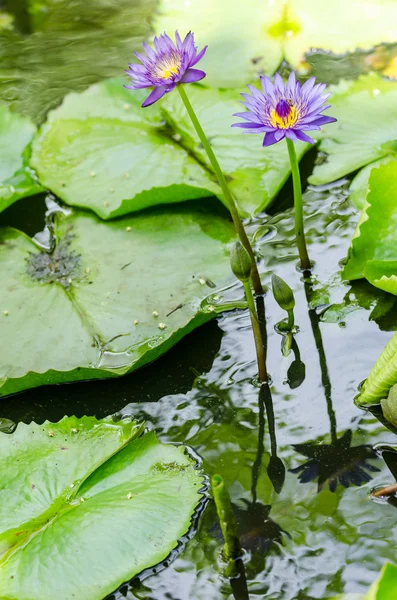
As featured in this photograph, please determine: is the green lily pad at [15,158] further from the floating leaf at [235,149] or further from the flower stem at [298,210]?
the flower stem at [298,210]

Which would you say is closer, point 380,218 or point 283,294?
point 283,294

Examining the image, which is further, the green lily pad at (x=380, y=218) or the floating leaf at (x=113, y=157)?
the floating leaf at (x=113, y=157)

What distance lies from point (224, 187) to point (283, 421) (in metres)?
0.66

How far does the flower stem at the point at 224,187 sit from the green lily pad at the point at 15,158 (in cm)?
82

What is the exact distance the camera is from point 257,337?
5.84 feet

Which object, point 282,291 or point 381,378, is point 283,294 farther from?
point 381,378

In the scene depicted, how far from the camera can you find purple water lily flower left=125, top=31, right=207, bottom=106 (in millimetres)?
1784

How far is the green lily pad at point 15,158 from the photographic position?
8.35 ft

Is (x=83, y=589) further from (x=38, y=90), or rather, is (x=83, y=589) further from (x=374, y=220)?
(x=38, y=90)

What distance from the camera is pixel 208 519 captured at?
159 cm

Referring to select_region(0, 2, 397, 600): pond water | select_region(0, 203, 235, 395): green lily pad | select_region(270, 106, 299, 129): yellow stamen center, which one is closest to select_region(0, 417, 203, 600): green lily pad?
select_region(0, 2, 397, 600): pond water

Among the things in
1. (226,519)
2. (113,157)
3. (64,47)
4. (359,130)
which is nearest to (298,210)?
(359,130)

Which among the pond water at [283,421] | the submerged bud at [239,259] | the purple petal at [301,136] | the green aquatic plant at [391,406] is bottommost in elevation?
the pond water at [283,421]

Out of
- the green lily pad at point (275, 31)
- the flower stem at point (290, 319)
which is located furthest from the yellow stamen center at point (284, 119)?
the green lily pad at point (275, 31)
